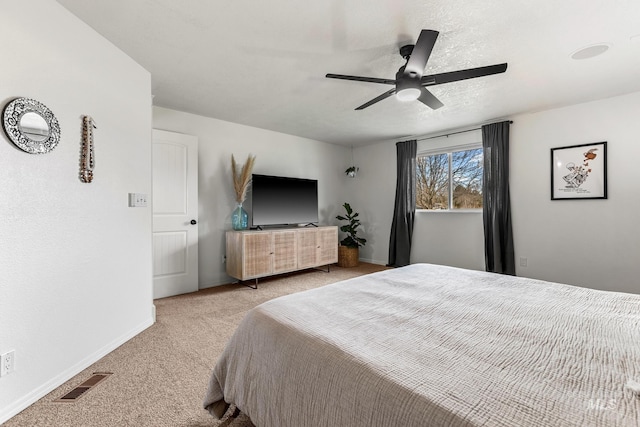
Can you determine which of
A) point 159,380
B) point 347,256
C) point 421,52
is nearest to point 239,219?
point 347,256

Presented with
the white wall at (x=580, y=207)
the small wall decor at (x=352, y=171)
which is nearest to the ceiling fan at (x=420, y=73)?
the white wall at (x=580, y=207)

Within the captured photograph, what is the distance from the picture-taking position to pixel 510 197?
3.81 m

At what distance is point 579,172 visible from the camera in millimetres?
3332

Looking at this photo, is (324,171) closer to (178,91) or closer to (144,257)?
(178,91)

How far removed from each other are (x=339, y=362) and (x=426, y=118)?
3.70 m

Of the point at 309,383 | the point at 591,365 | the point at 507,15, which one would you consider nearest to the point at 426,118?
the point at 507,15

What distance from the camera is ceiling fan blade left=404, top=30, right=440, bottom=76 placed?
164 cm

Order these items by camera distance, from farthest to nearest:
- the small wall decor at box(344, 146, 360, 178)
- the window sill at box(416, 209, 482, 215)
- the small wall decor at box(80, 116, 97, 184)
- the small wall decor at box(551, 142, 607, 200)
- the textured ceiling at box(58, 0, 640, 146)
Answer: the small wall decor at box(344, 146, 360, 178) < the window sill at box(416, 209, 482, 215) < the small wall decor at box(551, 142, 607, 200) < the small wall decor at box(80, 116, 97, 184) < the textured ceiling at box(58, 0, 640, 146)

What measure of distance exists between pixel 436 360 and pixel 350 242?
436 cm

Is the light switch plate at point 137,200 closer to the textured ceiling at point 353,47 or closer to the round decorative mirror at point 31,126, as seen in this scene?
the round decorative mirror at point 31,126

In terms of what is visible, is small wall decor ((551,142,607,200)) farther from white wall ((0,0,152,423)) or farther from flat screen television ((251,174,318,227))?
white wall ((0,0,152,423))

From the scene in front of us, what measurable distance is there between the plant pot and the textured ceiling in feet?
8.37

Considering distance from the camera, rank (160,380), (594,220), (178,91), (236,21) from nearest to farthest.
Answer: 1. (160,380)
2. (236,21)
3. (178,91)
4. (594,220)

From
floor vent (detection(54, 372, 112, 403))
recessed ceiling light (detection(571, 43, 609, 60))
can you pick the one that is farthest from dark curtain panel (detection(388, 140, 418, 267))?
floor vent (detection(54, 372, 112, 403))
